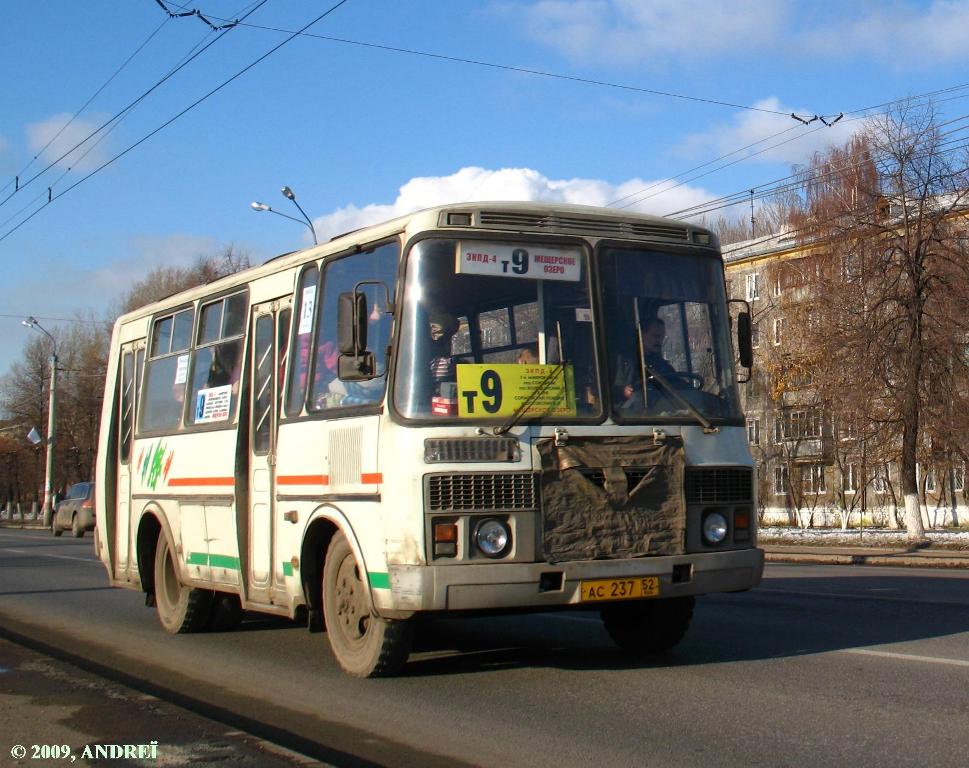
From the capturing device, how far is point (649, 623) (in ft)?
30.9

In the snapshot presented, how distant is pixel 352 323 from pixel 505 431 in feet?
3.87

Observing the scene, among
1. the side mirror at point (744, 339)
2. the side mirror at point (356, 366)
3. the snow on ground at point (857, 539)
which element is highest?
the side mirror at point (744, 339)

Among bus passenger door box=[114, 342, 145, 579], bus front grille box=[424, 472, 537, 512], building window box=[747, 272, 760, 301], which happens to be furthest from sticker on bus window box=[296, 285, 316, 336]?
building window box=[747, 272, 760, 301]

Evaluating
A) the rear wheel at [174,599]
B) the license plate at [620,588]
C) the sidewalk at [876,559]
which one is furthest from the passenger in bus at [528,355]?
the sidewalk at [876,559]

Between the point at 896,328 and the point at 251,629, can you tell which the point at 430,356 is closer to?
the point at 251,629

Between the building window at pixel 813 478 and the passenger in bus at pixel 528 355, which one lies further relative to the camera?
the building window at pixel 813 478

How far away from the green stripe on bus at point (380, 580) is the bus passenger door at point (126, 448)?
5.52 metres

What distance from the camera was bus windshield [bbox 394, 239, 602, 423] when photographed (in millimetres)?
8039

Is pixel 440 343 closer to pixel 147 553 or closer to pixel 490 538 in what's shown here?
pixel 490 538

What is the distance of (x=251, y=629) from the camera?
12266 mm

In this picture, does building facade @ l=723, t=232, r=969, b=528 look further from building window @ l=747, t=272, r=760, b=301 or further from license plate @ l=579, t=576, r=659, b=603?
license plate @ l=579, t=576, r=659, b=603

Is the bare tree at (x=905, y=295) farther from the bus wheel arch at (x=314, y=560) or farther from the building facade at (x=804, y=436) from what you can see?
the bus wheel arch at (x=314, y=560)

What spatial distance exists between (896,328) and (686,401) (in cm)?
2846

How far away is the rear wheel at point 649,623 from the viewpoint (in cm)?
927
